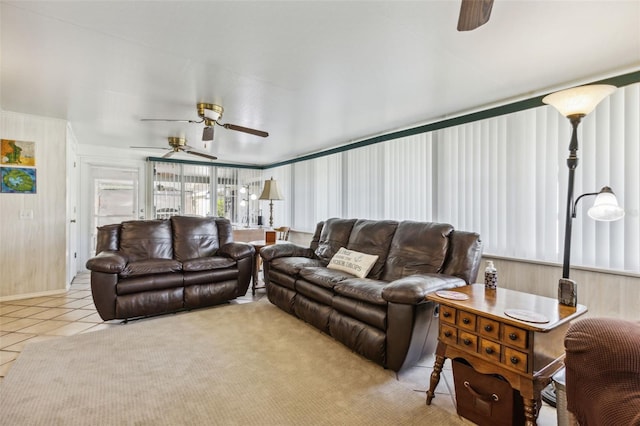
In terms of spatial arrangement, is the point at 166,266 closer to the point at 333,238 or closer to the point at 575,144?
the point at 333,238

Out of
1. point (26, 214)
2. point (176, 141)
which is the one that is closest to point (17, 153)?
point (26, 214)

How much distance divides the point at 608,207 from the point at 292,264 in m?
2.59

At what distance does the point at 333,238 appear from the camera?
3.77 metres

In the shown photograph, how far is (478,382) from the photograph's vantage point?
1702mm

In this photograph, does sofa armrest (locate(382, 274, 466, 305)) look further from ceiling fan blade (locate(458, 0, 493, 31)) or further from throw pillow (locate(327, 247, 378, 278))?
ceiling fan blade (locate(458, 0, 493, 31))

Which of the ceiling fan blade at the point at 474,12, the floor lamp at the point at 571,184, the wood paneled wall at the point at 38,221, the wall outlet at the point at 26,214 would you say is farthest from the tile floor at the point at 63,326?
the ceiling fan blade at the point at 474,12

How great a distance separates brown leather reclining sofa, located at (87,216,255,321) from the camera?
3025mm

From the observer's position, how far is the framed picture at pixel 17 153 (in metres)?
3.73

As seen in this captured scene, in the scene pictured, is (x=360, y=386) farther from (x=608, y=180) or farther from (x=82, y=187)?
(x=82, y=187)

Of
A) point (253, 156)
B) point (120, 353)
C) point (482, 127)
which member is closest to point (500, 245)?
point (482, 127)

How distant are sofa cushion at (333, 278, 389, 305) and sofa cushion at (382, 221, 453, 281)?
0.43 m

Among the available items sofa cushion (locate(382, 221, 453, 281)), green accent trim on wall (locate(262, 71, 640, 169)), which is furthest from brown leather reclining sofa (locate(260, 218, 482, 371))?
green accent trim on wall (locate(262, 71, 640, 169))

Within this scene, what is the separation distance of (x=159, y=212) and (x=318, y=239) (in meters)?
4.06

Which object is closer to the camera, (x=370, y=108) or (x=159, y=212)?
(x=370, y=108)
